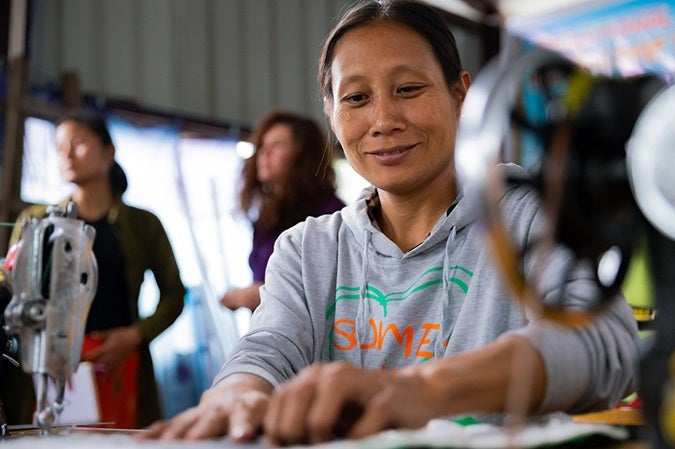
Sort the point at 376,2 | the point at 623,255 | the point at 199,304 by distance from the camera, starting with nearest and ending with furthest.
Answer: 1. the point at 623,255
2. the point at 376,2
3. the point at 199,304

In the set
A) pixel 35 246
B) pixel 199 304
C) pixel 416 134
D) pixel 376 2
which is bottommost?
pixel 199 304

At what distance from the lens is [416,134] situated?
141 centimetres

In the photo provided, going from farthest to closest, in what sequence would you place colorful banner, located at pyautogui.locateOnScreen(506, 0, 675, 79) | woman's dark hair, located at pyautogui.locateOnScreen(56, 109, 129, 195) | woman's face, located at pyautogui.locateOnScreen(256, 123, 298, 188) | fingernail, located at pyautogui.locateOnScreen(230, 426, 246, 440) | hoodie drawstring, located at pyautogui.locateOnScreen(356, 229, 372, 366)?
colorful banner, located at pyautogui.locateOnScreen(506, 0, 675, 79), woman's dark hair, located at pyautogui.locateOnScreen(56, 109, 129, 195), woman's face, located at pyautogui.locateOnScreen(256, 123, 298, 188), hoodie drawstring, located at pyautogui.locateOnScreen(356, 229, 372, 366), fingernail, located at pyautogui.locateOnScreen(230, 426, 246, 440)

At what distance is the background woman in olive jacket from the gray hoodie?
1399mm

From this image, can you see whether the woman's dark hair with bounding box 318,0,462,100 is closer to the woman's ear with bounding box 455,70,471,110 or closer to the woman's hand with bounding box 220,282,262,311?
the woman's ear with bounding box 455,70,471,110

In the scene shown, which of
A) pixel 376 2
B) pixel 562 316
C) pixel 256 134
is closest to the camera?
pixel 562 316

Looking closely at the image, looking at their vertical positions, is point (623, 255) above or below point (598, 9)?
below

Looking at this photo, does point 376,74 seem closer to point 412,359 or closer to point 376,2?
point 376,2

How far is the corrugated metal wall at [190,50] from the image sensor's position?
15.0 ft

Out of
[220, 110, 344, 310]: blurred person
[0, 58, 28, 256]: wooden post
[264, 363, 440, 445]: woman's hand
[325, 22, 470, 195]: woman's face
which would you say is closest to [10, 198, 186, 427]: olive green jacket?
[220, 110, 344, 310]: blurred person

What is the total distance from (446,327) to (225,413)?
0.55 m

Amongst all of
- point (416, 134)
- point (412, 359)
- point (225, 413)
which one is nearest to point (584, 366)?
point (225, 413)

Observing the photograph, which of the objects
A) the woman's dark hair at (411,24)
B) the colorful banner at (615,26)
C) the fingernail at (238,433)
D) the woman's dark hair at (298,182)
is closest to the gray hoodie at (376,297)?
the woman's dark hair at (411,24)

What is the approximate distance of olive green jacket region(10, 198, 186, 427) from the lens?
111 inches
